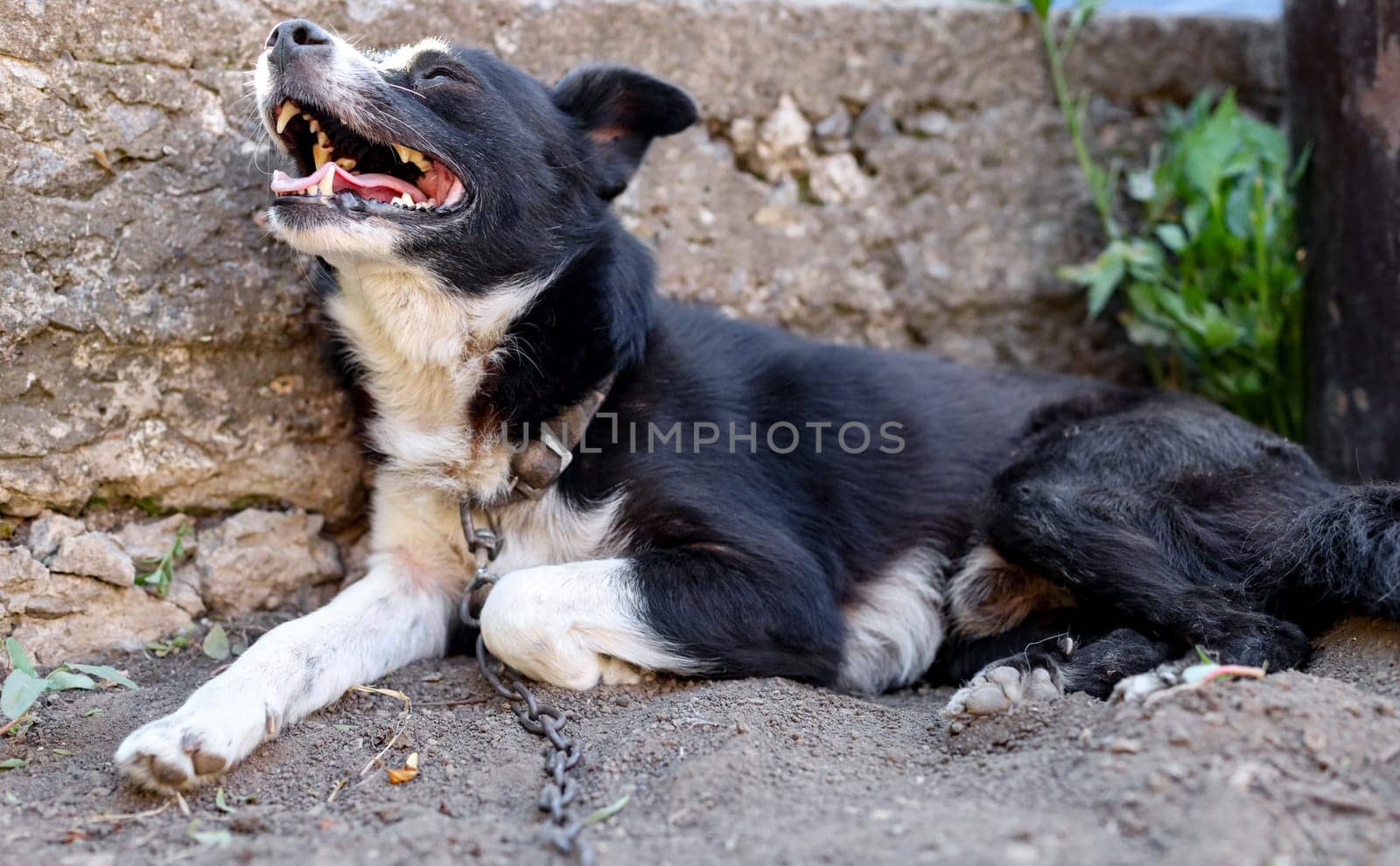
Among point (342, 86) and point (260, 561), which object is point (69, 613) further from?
point (342, 86)

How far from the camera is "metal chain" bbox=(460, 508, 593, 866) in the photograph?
220cm

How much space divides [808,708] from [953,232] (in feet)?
7.92

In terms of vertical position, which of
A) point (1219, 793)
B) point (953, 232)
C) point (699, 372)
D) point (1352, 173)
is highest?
point (1352, 173)

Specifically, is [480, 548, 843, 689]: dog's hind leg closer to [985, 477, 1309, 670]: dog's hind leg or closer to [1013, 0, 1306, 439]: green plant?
[985, 477, 1309, 670]: dog's hind leg

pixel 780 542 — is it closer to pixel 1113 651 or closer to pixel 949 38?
pixel 1113 651

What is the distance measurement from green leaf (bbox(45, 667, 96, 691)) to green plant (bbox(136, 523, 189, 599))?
430 mm

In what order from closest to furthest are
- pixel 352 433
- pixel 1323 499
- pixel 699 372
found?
pixel 1323 499, pixel 699 372, pixel 352 433

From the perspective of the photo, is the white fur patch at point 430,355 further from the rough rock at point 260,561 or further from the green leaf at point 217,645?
the green leaf at point 217,645

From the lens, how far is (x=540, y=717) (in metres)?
2.89

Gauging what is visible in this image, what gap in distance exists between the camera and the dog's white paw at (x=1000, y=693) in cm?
273

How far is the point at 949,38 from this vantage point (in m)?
4.54

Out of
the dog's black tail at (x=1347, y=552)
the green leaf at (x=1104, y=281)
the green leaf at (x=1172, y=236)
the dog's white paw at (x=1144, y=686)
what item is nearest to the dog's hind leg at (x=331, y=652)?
the dog's white paw at (x=1144, y=686)

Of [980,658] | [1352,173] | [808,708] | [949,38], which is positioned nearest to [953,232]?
[949,38]

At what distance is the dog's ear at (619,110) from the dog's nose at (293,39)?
30.1 inches
